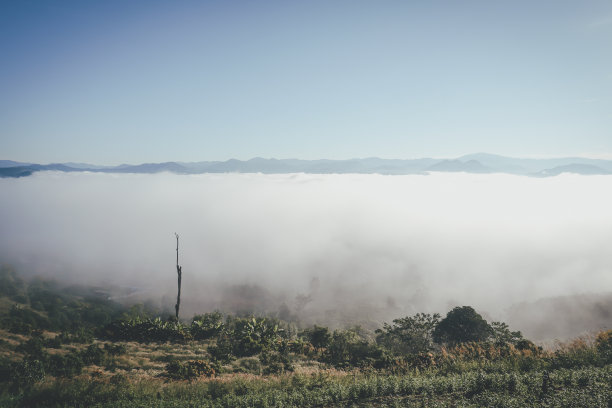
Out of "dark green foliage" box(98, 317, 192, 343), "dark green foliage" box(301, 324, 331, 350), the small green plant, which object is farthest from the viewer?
"dark green foliage" box(98, 317, 192, 343)

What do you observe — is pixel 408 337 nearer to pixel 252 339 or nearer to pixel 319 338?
pixel 319 338

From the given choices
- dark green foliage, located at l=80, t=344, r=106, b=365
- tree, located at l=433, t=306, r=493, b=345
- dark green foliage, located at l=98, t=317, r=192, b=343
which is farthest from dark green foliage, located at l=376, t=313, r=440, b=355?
dark green foliage, located at l=80, t=344, r=106, b=365

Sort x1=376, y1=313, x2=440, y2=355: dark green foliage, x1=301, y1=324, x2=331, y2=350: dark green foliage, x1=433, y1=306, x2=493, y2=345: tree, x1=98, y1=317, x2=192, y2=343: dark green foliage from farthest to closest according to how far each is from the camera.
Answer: x1=433, y1=306, x2=493, y2=345: tree
x1=376, y1=313, x2=440, y2=355: dark green foliage
x1=98, y1=317, x2=192, y2=343: dark green foliage
x1=301, y1=324, x2=331, y2=350: dark green foliage

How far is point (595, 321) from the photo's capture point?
12125 cm

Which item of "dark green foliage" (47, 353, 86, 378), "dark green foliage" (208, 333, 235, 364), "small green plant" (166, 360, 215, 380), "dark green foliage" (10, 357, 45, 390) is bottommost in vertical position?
"dark green foliage" (208, 333, 235, 364)

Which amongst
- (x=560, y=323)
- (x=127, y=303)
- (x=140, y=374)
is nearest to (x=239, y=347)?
(x=140, y=374)

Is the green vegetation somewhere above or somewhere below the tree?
above

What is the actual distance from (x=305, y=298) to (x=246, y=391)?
166183 mm

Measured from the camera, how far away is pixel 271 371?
24.4m

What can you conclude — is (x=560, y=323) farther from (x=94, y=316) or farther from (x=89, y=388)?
(x=94, y=316)

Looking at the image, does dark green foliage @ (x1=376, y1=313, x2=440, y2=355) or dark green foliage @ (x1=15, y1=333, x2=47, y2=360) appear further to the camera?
dark green foliage @ (x1=376, y1=313, x2=440, y2=355)

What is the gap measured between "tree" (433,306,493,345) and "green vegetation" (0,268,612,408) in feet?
33.8

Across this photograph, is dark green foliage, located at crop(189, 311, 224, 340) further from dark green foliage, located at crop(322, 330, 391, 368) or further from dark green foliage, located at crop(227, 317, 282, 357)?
dark green foliage, located at crop(322, 330, 391, 368)

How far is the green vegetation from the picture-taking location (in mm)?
13172
